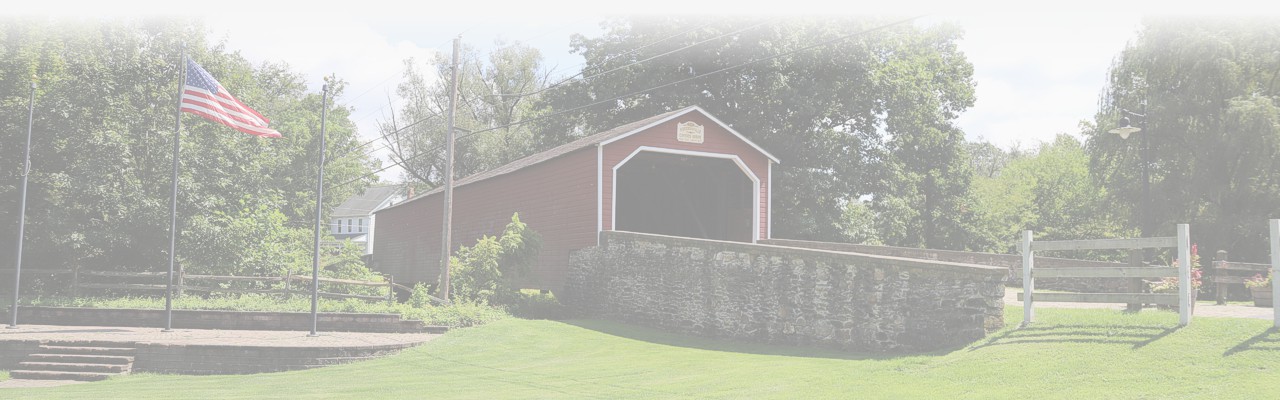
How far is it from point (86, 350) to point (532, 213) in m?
12.0

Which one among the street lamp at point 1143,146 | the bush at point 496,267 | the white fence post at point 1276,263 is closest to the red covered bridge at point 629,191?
the bush at point 496,267

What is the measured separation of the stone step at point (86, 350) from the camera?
1502 centimetres

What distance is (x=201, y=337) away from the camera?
16.3 metres

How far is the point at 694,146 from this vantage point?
23.9 m

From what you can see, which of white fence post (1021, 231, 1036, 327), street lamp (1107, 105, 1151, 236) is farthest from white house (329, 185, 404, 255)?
white fence post (1021, 231, 1036, 327)

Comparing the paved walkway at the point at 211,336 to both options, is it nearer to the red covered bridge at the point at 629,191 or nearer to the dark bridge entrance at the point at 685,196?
the red covered bridge at the point at 629,191

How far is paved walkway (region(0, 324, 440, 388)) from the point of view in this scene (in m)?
15.1

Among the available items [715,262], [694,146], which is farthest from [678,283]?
[694,146]

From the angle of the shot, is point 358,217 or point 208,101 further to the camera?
point 358,217

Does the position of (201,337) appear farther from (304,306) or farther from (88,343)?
(304,306)

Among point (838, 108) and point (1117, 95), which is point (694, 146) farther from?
point (1117, 95)

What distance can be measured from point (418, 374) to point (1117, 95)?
2577cm

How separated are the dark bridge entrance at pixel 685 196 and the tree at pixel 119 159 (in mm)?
10322

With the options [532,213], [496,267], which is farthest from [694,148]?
[496,267]
